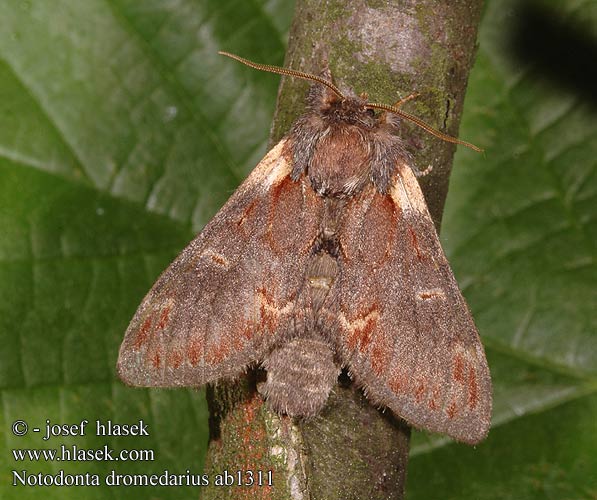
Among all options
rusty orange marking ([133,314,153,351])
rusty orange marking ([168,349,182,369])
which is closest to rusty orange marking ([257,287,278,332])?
rusty orange marking ([168,349,182,369])

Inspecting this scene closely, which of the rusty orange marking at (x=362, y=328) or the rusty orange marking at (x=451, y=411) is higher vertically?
the rusty orange marking at (x=362, y=328)

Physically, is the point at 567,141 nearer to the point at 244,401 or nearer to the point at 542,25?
the point at 542,25

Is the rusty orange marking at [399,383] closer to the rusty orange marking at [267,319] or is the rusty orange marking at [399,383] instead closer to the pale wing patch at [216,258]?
the rusty orange marking at [267,319]

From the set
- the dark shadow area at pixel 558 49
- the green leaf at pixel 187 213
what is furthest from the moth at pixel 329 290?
the dark shadow area at pixel 558 49

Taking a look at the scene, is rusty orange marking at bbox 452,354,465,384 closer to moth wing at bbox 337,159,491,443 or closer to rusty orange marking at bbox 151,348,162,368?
moth wing at bbox 337,159,491,443

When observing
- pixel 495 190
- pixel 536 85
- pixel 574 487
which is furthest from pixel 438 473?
pixel 536 85

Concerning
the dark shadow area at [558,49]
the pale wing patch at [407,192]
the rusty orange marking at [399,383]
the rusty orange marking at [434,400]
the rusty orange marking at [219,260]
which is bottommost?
the rusty orange marking at [434,400]

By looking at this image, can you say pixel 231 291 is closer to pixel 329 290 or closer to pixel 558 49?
pixel 329 290
